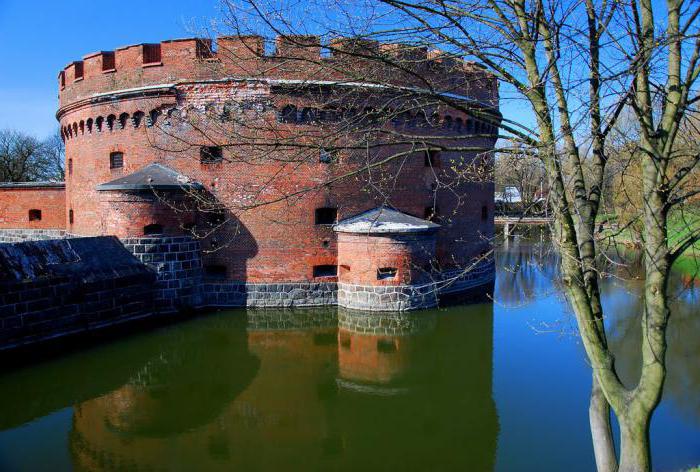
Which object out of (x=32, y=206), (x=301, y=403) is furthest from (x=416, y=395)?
(x=32, y=206)

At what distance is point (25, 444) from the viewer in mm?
5133

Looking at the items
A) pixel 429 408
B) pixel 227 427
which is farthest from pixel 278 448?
pixel 429 408

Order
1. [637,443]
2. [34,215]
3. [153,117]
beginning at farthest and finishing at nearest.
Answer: [34,215], [153,117], [637,443]

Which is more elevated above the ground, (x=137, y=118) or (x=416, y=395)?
(x=137, y=118)

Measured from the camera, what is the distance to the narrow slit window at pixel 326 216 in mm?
10805

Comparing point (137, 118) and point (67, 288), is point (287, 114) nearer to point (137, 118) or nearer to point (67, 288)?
point (137, 118)

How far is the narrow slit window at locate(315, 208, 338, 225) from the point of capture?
10.8 metres

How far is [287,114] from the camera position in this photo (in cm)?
1023

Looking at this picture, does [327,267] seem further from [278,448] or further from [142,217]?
[278,448]

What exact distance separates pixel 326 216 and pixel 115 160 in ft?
15.9

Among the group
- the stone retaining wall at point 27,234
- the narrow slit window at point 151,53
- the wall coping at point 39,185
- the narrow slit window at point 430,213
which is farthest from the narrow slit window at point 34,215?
the narrow slit window at point 430,213

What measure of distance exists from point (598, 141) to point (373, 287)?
→ 23.2ft

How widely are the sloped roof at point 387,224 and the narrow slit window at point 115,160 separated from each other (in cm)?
497

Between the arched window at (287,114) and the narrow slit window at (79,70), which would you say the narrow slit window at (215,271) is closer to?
the arched window at (287,114)
